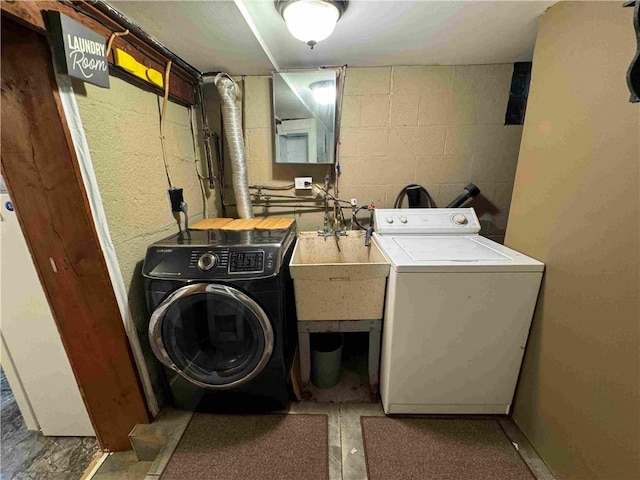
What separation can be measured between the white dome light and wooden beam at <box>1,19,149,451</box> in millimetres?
922

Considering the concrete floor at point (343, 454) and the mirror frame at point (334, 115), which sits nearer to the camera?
the concrete floor at point (343, 454)

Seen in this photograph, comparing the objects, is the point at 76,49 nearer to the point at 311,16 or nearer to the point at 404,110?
the point at 311,16

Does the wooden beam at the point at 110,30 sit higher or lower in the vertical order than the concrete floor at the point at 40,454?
higher

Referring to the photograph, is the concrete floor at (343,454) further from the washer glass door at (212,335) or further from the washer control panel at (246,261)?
the washer control panel at (246,261)

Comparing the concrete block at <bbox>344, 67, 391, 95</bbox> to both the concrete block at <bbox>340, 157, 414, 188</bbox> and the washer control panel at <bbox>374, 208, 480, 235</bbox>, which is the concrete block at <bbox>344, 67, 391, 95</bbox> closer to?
the concrete block at <bbox>340, 157, 414, 188</bbox>

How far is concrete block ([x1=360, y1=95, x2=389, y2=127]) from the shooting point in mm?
1902

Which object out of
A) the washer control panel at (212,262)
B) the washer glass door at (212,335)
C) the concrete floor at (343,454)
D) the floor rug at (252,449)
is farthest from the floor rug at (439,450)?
the washer control panel at (212,262)

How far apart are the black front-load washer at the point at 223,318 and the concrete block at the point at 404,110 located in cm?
125

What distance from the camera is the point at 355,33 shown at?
1388 millimetres

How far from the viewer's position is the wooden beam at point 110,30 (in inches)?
31.3

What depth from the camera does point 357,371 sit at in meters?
1.79

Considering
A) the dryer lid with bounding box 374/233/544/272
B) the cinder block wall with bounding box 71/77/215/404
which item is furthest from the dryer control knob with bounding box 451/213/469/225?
the cinder block wall with bounding box 71/77/215/404

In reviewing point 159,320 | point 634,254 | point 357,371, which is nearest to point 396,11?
point 634,254

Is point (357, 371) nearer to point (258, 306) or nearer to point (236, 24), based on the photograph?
point (258, 306)
